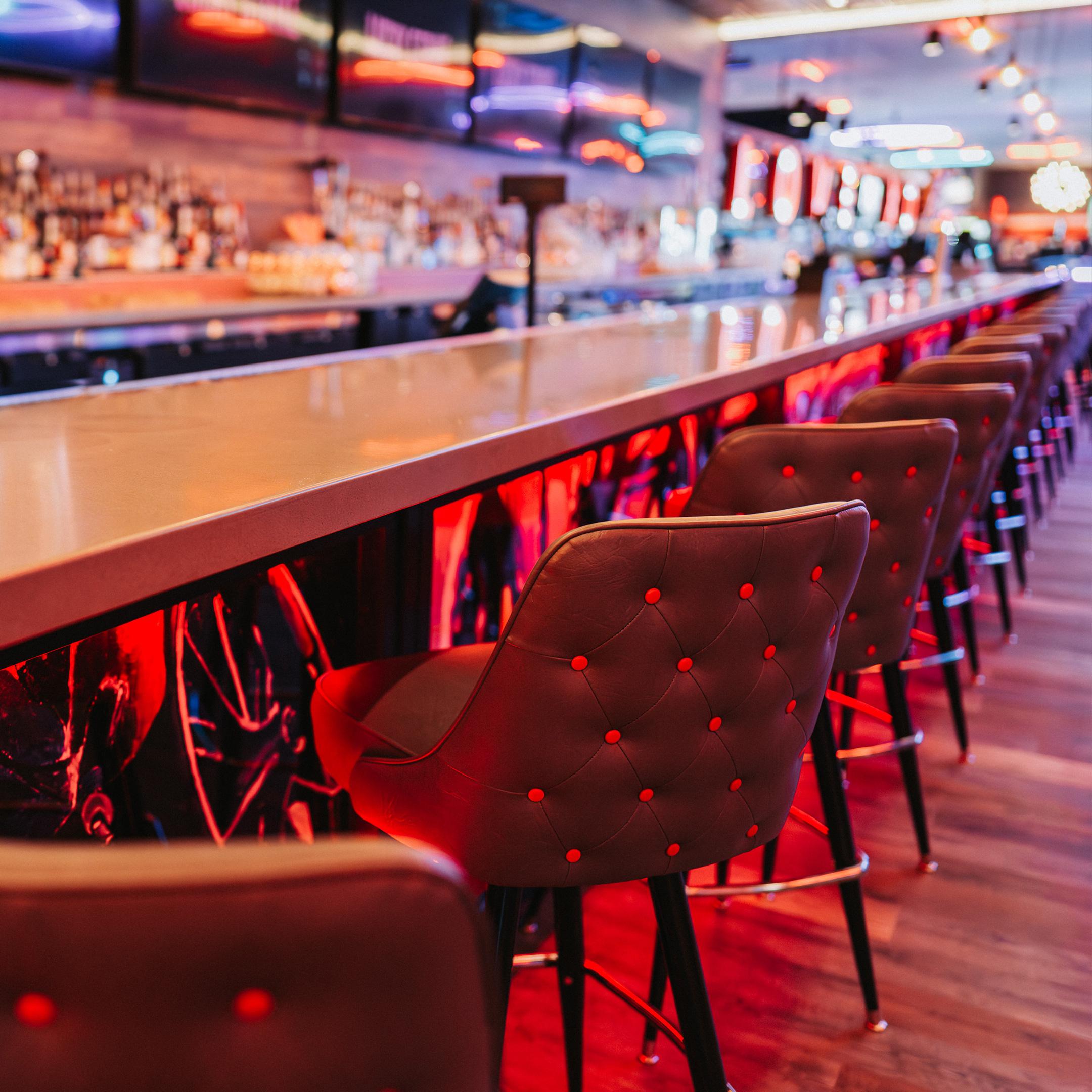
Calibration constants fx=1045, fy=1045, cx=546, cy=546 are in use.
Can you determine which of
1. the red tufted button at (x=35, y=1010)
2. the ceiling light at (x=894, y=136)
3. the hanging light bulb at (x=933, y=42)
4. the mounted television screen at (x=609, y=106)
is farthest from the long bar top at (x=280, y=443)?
the ceiling light at (x=894, y=136)

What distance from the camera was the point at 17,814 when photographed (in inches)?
44.0

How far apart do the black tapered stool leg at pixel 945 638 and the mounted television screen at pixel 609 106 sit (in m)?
5.79

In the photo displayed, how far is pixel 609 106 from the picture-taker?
7664mm

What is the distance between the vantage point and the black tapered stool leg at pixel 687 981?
1.11 m

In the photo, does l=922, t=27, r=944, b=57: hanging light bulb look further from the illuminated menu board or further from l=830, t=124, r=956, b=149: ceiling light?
l=830, t=124, r=956, b=149: ceiling light

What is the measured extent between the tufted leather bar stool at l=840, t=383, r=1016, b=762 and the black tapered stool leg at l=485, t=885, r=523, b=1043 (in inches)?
47.1

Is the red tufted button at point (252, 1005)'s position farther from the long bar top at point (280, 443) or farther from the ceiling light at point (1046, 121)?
the ceiling light at point (1046, 121)

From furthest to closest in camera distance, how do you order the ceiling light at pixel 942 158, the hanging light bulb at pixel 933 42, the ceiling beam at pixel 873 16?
the ceiling light at pixel 942 158 → the ceiling beam at pixel 873 16 → the hanging light bulb at pixel 933 42

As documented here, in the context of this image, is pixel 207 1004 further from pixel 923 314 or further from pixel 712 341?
pixel 923 314

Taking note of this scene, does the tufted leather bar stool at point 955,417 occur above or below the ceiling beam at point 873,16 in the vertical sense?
below

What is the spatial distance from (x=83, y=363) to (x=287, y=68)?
2186 millimetres

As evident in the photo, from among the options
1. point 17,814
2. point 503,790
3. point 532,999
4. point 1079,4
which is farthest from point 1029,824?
point 1079,4

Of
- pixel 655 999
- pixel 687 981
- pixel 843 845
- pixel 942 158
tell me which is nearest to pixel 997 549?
pixel 843 845

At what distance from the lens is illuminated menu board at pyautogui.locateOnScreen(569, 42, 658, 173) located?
23.8 ft
